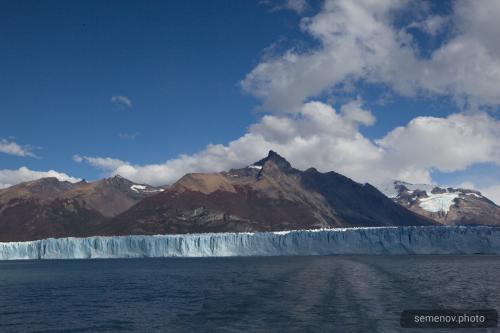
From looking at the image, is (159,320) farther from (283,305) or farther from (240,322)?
(283,305)

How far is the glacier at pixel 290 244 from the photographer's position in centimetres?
12175

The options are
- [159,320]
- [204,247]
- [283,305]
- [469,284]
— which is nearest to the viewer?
[159,320]

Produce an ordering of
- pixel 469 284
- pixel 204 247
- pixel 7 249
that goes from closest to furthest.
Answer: pixel 469 284, pixel 204 247, pixel 7 249

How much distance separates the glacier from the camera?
121750mm

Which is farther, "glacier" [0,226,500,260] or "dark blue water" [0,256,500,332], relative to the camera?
"glacier" [0,226,500,260]

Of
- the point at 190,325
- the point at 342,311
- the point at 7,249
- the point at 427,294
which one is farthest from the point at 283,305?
the point at 7,249

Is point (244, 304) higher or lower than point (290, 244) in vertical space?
lower

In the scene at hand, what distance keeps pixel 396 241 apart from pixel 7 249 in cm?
10963

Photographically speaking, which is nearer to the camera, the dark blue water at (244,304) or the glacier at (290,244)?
the dark blue water at (244,304)

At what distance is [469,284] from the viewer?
51500mm

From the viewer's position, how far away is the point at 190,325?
3122 cm

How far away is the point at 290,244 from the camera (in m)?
131

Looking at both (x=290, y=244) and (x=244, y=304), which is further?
(x=290, y=244)

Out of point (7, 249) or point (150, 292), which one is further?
point (7, 249)
